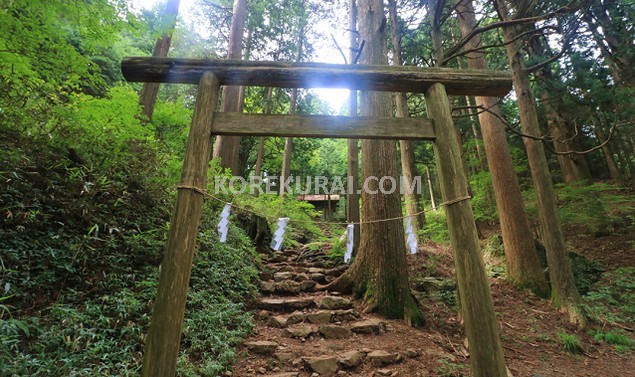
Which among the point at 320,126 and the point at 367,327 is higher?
the point at 320,126

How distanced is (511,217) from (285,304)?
19.4ft

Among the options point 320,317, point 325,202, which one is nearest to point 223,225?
point 320,317


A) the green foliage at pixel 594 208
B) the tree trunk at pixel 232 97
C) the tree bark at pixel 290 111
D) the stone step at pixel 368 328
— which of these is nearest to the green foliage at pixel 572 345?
the stone step at pixel 368 328

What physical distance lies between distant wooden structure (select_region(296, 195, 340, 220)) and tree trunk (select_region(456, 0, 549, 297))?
1637cm

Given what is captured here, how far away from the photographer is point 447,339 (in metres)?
4.20

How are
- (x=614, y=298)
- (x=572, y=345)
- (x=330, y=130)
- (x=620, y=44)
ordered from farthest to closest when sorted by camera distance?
(x=620, y=44), (x=614, y=298), (x=572, y=345), (x=330, y=130)

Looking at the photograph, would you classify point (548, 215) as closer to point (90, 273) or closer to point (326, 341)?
point (326, 341)

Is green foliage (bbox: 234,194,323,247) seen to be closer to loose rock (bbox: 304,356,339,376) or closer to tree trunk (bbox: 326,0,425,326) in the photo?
tree trunk (bbox: 326,0,425,326)

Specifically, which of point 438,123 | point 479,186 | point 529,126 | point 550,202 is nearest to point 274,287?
point 438,123

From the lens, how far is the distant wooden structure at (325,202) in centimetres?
2352

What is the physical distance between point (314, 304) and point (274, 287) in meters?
0.93

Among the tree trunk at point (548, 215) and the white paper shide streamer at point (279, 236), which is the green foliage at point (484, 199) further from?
the white paper shide streamer at point (279, 236)

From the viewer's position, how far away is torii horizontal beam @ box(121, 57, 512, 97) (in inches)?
94.0

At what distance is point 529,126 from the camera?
20.0ft
